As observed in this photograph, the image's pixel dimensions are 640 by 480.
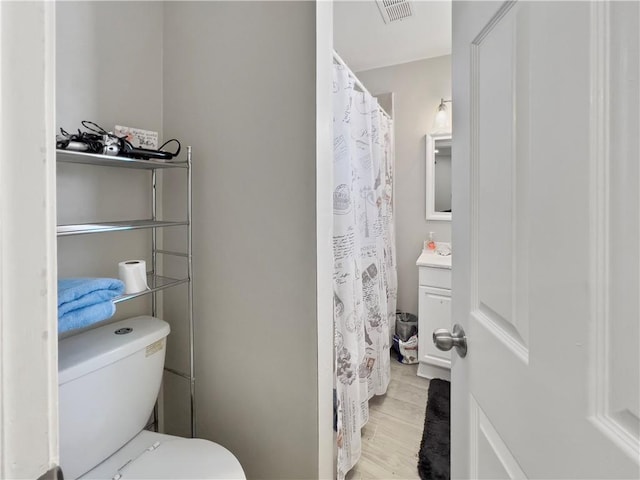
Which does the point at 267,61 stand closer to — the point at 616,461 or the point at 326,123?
the point at 326,123

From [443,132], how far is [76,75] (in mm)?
2266

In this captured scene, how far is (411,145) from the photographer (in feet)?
8.21

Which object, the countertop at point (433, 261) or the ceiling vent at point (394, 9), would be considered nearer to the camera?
the ceiling vent at point (394, 9)

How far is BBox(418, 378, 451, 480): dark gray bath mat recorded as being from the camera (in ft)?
4.35

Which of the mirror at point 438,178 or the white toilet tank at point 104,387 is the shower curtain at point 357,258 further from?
the white toilet tank at point 104,387

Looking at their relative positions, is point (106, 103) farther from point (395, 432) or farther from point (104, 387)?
point (395, 432)

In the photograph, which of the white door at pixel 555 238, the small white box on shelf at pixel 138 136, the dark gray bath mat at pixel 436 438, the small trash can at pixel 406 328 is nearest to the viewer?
the white door at pixel 555 238

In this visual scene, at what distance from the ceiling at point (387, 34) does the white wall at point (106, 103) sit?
118 cm

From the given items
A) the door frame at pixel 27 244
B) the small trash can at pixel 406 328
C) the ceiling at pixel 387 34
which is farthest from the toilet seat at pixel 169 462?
the ceiling at pixel 387 34

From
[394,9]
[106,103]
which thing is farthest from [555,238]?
[394,9]

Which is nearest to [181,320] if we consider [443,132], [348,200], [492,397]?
[348,200]

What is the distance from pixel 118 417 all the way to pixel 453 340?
41.7 inches

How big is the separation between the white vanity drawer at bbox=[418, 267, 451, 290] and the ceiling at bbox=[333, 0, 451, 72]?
1626 mm

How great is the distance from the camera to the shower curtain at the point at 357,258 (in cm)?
133
